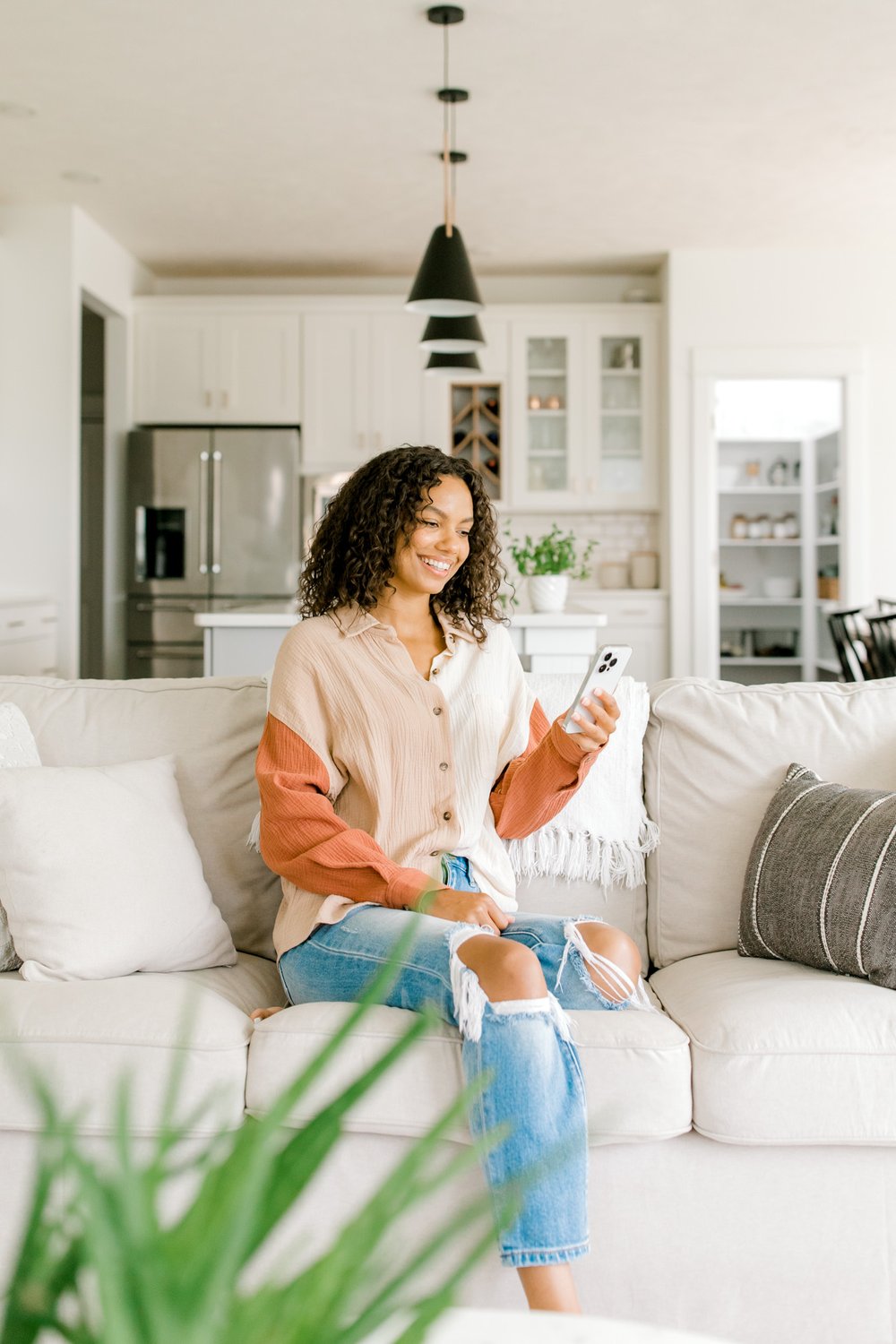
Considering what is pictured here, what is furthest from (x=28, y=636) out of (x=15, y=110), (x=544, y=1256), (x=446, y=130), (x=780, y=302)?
(x=544, y=1256)

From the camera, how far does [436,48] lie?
3971 mm

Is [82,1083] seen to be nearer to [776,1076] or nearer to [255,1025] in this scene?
[255,1025]

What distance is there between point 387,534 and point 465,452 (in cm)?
487

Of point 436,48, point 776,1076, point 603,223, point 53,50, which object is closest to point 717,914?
point 776,1076

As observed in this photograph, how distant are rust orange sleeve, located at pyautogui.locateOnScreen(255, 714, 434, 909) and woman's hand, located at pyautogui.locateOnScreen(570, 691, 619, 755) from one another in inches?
12.5

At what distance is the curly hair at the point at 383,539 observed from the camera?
2037 mm

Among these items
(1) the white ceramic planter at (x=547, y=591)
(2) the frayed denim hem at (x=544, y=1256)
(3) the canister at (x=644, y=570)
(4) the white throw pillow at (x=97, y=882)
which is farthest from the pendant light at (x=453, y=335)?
(2) the frayed denim hem at (x=544, y=1256)

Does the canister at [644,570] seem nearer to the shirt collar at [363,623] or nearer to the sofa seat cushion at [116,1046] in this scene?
the shirt collar at [363,623]

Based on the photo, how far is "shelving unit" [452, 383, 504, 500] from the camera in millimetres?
6746

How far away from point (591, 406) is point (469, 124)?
2.26 metres

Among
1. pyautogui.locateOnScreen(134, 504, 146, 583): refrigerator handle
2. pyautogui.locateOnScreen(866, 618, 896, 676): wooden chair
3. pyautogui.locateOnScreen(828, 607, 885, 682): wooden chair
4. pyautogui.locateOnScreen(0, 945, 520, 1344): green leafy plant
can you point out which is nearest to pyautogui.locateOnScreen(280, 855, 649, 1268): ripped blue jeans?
pyautogui.locateOnScreen(0, 945, 520, 1344): green leafy plant

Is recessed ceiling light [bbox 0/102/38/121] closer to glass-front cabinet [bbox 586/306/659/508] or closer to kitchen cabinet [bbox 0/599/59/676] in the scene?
kitchen cabinet [bbox 0/599/59/676]

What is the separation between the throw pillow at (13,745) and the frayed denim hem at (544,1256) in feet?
3.16

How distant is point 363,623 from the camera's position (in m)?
2.02
